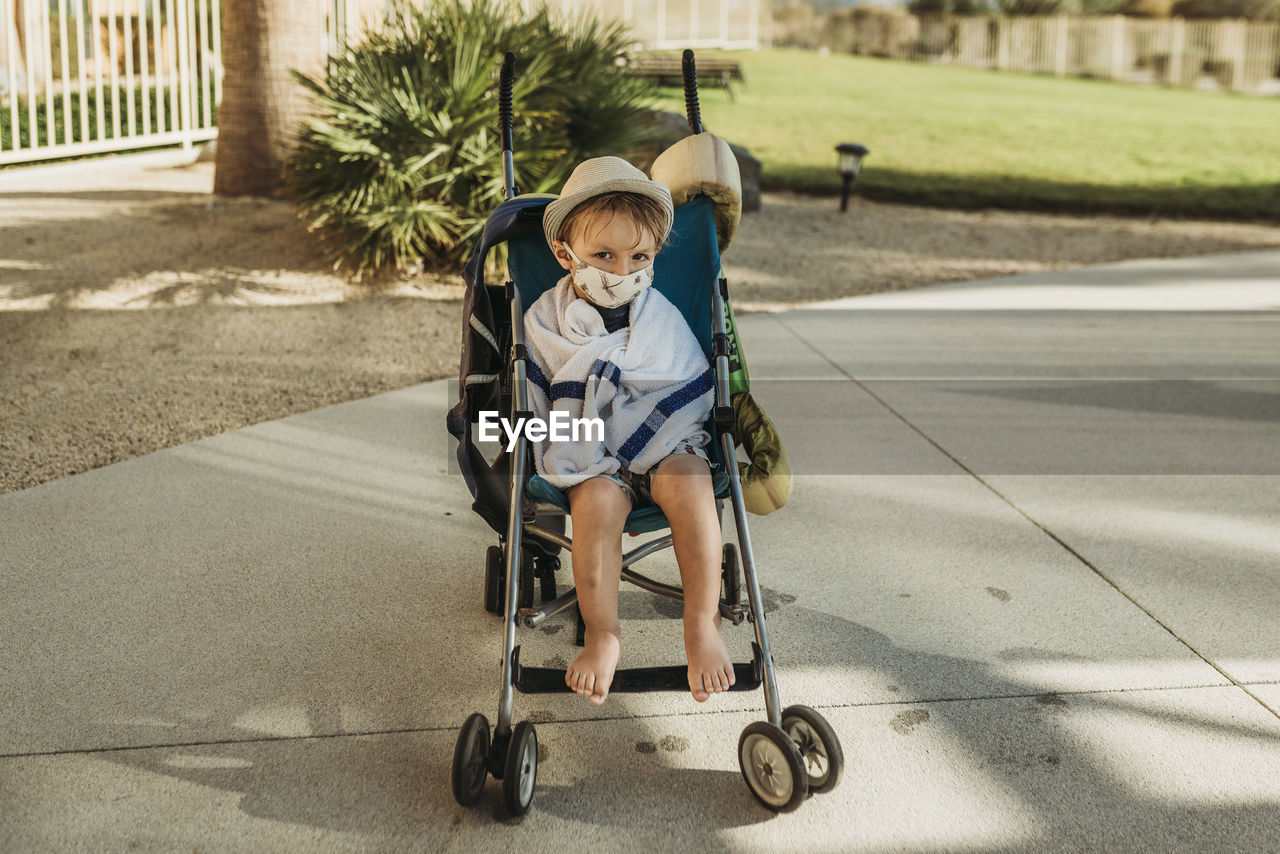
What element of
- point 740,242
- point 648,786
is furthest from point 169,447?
point 740,242

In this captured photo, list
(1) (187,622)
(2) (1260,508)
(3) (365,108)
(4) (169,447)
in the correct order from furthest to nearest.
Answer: (3) (365,108) → (4) (169,447) → (2) (1260,508) → (1) (187,622)

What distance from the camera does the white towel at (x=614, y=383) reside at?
9.50ft

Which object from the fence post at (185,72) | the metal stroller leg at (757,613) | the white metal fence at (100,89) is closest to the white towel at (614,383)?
the metal stroller leg at (757,613)

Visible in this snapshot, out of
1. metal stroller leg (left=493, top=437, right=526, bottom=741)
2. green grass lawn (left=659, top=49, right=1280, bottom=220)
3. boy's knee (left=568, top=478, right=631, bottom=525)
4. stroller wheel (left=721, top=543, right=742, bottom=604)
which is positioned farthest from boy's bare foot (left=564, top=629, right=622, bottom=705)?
green grass lawn (left=659, top=49, right=1280, bottom=220)

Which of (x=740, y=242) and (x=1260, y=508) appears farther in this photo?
(x=740, y=242)

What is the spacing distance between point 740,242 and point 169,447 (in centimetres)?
548

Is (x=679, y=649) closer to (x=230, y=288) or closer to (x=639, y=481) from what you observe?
(x=639, y=481)

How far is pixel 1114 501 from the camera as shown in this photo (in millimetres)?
4234

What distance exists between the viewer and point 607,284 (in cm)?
296

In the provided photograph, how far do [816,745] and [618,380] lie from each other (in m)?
1.00

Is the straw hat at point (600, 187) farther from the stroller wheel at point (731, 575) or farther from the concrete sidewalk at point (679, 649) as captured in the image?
the concrete sidewalk at point (679, 649)

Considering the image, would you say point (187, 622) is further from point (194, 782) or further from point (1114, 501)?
point (1114, 501)

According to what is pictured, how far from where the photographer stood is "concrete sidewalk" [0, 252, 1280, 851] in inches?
97.1

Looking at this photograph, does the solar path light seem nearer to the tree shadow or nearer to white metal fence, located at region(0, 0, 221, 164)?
the tree shadow
